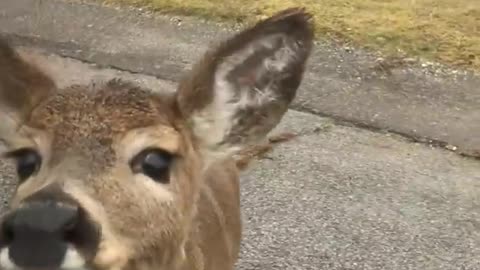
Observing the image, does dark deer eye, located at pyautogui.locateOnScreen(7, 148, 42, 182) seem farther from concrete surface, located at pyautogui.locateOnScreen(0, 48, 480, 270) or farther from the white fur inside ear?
concrete surface, located at pyautogui.locateOnScreen(0, 48, 480, 270)

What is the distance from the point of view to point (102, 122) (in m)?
3.43

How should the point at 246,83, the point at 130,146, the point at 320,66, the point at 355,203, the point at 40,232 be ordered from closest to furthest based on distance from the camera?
the point at 40,232, the point at 130,146, the point at 246,83, the point at 355,203, the point at 320,66

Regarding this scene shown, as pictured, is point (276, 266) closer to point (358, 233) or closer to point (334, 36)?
point (358, 233)

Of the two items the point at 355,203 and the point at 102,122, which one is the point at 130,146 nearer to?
the point at 102,122

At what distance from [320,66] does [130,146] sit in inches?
210

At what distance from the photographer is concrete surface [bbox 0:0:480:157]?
7.74 meters

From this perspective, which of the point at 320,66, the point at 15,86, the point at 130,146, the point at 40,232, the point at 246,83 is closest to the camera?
the point at 40,232

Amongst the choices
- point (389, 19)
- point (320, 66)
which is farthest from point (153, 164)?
point (389, 19)

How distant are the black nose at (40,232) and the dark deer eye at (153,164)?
47 centimetres

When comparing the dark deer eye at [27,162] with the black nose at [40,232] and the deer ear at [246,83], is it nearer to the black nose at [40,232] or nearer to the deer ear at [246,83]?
the black nose at [40,232]

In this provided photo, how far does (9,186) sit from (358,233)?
193cm

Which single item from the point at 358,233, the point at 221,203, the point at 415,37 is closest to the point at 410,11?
the point at 415,37

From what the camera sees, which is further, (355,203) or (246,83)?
(355,203)

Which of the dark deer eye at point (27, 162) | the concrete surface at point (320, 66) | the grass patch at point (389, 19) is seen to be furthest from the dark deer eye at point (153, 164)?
the grass patch at point (389, 19)
